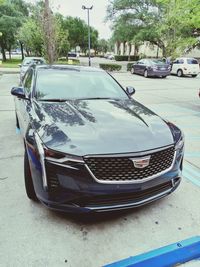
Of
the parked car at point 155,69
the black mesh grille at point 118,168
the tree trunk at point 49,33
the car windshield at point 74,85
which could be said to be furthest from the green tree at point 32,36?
the black mesh grille at point 118,168

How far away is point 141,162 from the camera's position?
2385mm

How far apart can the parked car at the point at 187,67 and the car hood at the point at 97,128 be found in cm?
1829

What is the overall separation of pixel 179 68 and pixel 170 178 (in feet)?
64.8

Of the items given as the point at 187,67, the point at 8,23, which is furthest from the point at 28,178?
the point at 8,23

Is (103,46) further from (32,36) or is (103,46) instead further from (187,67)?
(187,67)

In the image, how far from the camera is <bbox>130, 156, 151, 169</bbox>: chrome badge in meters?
2.36

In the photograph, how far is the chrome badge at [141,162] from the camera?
2.36 m

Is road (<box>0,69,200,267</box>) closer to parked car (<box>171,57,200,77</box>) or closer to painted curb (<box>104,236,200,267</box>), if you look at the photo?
painted curb (<box>104,236,200,267</box>)

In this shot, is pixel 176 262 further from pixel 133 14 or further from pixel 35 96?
pixel 133 14

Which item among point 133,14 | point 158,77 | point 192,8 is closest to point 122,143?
point 192,8

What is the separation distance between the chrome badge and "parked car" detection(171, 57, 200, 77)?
19.5 meters

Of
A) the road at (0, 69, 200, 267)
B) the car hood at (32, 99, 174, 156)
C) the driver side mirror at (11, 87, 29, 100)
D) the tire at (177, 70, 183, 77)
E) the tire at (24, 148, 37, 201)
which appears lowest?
the tire at (177, 70, 183, 77)

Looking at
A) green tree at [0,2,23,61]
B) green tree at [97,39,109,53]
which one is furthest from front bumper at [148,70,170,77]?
green tree at [97,39,109,53]

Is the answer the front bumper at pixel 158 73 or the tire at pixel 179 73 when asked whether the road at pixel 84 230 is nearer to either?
the front bumper at pixel 158 73
